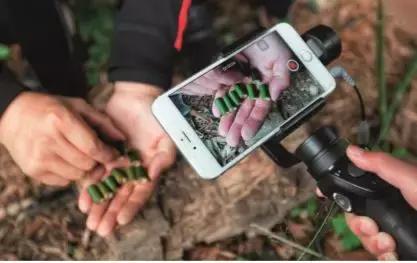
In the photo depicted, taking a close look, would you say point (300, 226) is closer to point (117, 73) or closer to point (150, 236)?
point (150, 236)

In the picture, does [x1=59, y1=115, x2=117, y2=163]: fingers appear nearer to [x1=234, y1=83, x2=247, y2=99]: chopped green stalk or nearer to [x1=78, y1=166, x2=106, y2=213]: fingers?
[x1=78, y1=166, x2=106, y2=213]: fingers

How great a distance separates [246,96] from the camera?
0.85 metres

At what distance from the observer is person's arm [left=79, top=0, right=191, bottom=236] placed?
0.90 metres

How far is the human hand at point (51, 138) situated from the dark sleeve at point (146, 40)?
0.36ft

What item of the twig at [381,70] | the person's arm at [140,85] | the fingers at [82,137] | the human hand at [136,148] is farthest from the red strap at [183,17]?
the twig at [381,70]

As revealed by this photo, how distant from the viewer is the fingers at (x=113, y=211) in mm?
893

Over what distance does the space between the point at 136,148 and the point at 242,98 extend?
196mm

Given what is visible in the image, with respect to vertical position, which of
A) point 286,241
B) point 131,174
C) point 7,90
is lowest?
point 286,241

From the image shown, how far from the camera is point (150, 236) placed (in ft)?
3.04

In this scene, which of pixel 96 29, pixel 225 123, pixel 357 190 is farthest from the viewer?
pixel 96 29

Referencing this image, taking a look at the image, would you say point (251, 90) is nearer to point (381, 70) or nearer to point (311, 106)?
point (311, 106)

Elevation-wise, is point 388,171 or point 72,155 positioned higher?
point 388,171

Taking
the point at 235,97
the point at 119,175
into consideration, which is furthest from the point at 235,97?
the point at 119,175

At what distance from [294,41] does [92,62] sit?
1.29 feet
